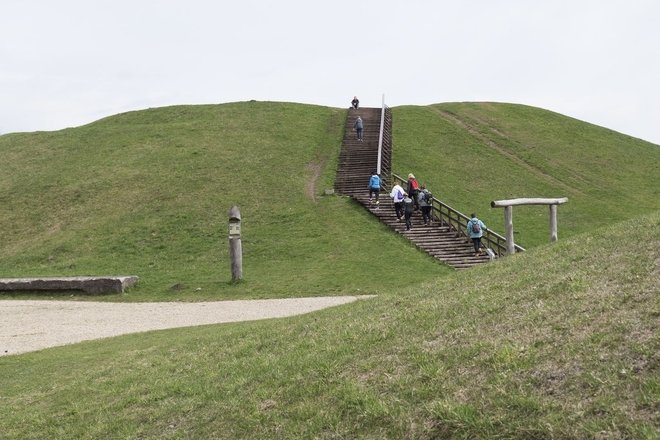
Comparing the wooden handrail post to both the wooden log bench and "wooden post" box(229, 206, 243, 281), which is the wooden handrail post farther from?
the wooden log bench

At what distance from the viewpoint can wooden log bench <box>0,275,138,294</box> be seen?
20.7 m

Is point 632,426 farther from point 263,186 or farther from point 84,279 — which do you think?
point 263,186

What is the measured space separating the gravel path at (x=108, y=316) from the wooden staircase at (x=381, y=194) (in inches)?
269

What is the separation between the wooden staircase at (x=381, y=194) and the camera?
2289 centimetres

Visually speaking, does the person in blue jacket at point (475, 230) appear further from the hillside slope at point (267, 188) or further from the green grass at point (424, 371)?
the green grass at point (424, 371)

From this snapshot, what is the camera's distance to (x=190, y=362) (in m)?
9.27

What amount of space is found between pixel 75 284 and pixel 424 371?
60.3 feet

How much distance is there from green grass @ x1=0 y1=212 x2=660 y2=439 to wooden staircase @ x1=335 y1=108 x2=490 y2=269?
1213 cm

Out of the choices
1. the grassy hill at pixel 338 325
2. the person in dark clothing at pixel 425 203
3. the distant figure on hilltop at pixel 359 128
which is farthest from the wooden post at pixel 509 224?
the distant figure on hilltop at pixel 359 128

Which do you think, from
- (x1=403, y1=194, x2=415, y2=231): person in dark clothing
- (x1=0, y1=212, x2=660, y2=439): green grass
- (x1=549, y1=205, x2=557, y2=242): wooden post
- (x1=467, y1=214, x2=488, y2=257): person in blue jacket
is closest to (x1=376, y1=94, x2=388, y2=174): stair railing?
(x1=403, y1=194, x2=415, y2=231): person in dark clothing

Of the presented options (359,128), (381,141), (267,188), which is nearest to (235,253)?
(267,188)


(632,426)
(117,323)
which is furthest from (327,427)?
(117,323)

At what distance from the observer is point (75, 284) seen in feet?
68.7

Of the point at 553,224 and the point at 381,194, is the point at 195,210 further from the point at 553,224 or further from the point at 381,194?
the point at 553,224
